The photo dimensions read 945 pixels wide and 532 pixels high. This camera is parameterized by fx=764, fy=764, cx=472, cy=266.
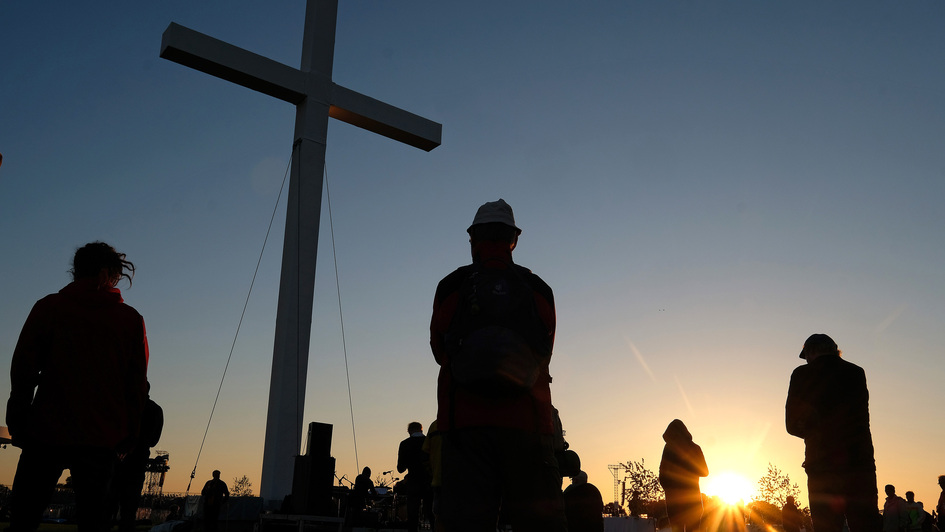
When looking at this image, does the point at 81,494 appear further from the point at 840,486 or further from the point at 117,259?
the point at 840,486

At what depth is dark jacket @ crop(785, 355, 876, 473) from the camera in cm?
481

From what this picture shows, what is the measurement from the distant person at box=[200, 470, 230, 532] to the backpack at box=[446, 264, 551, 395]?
8992 millimetres

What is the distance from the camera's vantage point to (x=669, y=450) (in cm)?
756

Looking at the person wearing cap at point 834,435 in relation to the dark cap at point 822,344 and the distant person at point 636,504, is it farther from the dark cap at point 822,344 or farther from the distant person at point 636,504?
the distant person at point 636,504

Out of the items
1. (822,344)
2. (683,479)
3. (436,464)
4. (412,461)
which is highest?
(822,344)

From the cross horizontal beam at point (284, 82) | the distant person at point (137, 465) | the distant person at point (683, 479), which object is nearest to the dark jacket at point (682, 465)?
the distant person at point (683, 479)

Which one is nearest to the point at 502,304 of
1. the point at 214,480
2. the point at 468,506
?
the point at 468,506

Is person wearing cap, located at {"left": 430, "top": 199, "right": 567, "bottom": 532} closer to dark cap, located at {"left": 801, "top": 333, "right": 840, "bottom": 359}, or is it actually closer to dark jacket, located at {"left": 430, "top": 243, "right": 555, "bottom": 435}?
dark jacket, located at {"left": 430, "top": 243, "right": 555, "bottom": 435}

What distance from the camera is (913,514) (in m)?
15.2

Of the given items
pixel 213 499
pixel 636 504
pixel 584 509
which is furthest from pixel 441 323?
pixel 636 504

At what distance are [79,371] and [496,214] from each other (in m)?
1.93

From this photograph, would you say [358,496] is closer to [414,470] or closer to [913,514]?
[414,470]

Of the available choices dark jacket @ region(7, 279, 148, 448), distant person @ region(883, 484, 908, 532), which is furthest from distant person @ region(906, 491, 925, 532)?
dark jacket @ region(7, 279, 148, 448)

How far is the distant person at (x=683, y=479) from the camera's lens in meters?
7.33
